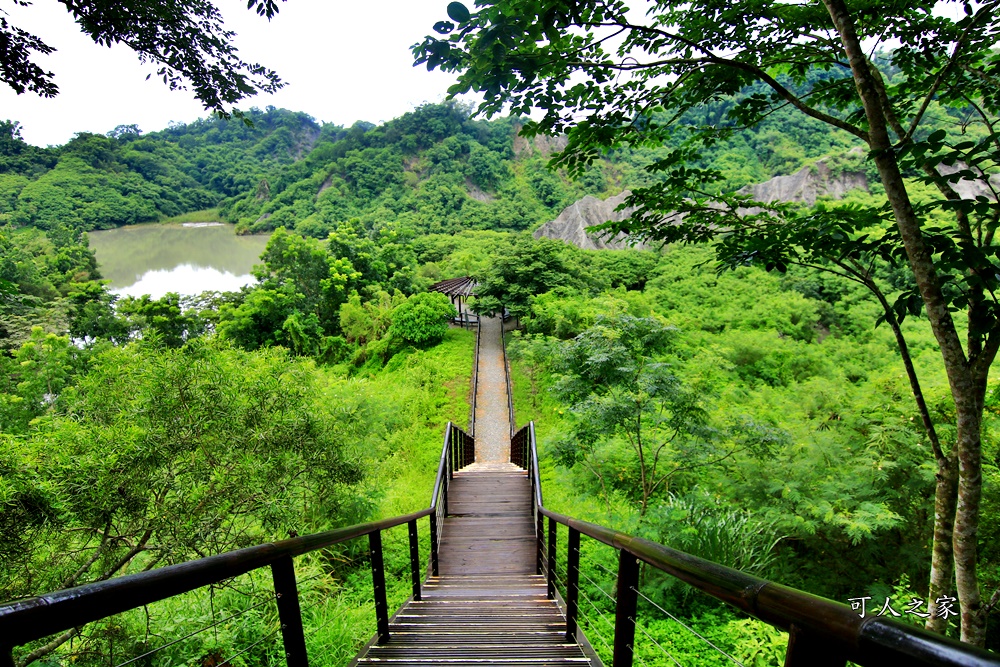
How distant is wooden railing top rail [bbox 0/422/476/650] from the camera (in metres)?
0.73

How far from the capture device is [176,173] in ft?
168

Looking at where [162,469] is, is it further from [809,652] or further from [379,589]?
[809,652]

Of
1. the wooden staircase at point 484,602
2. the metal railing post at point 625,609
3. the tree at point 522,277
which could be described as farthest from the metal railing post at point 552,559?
the tree at point 522,277

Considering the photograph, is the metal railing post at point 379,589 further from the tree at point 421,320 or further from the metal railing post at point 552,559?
the tree at point 421,320

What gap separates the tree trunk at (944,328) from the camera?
6.21 ft

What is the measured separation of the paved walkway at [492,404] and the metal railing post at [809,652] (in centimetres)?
990

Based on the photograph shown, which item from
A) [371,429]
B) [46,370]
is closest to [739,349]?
[371,429]

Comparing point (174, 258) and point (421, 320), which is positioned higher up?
point (174, 258)

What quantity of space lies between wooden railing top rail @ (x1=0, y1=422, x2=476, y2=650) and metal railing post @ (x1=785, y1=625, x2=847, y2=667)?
1195mm

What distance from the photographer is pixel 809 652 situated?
811mm

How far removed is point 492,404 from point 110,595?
1225 cm

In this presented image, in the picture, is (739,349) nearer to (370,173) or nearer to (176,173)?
(370,173)

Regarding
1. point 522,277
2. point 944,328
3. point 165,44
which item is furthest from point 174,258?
point 944,328

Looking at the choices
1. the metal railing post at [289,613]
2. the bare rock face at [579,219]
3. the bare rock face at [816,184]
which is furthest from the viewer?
the bare rock face at [579,219]
